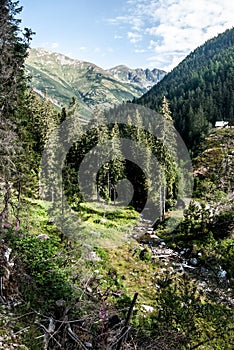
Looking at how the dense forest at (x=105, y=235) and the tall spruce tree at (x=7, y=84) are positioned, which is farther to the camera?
the tall spruce tree at (x=7, y=84)

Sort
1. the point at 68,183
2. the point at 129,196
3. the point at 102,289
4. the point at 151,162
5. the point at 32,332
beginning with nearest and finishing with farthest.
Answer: the point at 32,332 → the point at 102,289 → the point at 68,183 → the point at 151,162 → the point at 129,196

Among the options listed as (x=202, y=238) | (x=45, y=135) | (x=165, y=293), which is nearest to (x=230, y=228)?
(x=202, y=238)

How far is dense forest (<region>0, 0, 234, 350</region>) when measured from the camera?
7617 millimetres

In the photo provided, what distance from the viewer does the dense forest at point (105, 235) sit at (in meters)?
7.62

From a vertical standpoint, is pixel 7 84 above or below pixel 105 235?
above

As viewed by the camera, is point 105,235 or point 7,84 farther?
point 105,235

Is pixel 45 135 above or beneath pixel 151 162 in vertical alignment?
above

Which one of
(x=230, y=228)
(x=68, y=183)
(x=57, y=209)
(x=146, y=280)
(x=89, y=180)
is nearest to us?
(x=146, y=280)

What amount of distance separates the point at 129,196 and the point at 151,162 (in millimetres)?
12806

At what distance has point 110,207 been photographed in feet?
141

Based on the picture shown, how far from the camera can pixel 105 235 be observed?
2694 centimetres

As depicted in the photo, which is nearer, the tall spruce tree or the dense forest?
the dense forest

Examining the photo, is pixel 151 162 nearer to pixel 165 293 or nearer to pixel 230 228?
pixel 230 228

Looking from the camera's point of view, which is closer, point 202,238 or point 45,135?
point 202,238
